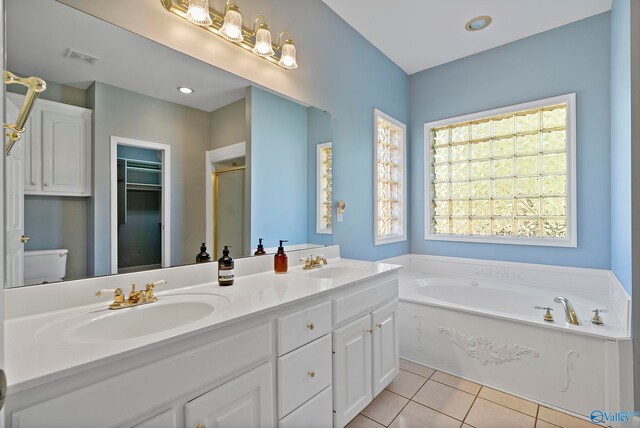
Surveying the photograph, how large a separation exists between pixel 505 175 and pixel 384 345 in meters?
2.07

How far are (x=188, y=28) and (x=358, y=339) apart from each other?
178 cm

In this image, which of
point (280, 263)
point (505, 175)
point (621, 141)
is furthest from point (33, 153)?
point (505, 175)

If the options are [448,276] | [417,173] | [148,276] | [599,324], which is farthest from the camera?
[417,173]

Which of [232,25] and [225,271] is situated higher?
[232,25]

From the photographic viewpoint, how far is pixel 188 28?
1.46m

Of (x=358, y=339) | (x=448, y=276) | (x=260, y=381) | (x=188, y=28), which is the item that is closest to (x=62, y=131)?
(x=188, y=28)

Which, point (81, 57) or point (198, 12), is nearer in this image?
point (81, 57)

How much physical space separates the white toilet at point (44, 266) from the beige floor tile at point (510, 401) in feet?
7.88

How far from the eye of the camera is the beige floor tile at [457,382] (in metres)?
2.06

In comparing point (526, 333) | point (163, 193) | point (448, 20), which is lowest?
point (526, 333)

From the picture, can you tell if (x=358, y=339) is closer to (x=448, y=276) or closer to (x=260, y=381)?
(x=260, y=381)

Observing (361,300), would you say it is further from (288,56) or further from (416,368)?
(288,56)

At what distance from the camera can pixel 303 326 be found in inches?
51.6

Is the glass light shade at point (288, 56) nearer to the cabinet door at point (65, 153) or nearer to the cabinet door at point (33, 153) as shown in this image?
the cabinet door at point (65, 153)
